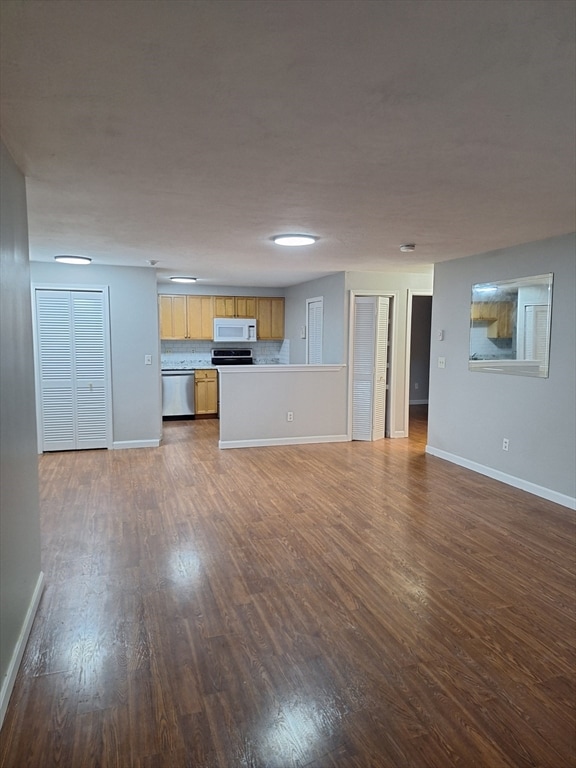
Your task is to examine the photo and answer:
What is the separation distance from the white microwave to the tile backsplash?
44 cm

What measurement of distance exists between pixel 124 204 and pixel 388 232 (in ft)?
6.71

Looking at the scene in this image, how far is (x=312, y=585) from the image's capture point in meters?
2.80

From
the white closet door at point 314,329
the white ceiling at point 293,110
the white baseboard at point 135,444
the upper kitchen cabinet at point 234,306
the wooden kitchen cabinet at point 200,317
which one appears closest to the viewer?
the white ceiling at point 293,110

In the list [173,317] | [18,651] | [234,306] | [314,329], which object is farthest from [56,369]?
[18,651]

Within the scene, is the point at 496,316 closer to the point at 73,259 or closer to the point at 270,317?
the point at 73,259

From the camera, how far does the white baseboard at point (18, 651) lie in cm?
181

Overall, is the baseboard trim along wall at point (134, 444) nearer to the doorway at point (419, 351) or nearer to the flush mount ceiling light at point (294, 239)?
the flush mount ceiling light at point (294, 239)

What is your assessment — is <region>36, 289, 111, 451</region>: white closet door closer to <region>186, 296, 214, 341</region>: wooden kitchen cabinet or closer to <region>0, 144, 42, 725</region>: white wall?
<region>186, 296, 214, 341</region>: wooden kitchen cabinet

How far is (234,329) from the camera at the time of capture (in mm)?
8617

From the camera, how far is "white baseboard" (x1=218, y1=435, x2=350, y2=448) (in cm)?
624

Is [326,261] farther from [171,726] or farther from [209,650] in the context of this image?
[171,726]

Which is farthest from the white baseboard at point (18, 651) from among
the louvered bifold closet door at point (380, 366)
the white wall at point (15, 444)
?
the louvered bifold closet door at point (380, 366)

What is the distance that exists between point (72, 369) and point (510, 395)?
198 inches

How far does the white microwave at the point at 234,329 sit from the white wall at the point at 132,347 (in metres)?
2.39
